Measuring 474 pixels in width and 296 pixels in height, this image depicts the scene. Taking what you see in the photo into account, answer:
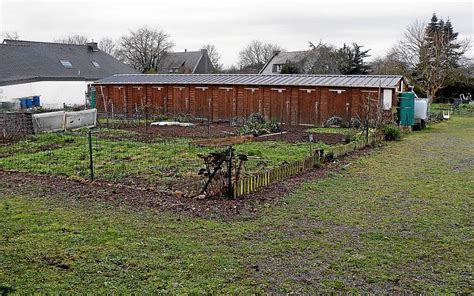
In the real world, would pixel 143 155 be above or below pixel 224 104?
below

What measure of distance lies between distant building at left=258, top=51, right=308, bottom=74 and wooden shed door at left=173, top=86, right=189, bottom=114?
24488 millimetres

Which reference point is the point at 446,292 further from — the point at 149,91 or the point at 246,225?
the point at 149,91

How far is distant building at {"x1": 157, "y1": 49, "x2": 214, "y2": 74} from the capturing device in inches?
2441

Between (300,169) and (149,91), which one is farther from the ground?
(149,91)

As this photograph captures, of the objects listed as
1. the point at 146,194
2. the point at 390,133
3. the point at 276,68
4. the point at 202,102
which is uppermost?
the point at 276,68

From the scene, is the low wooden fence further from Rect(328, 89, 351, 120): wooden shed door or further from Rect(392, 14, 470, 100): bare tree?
Rect(392, 14, 470, 100): bare tree

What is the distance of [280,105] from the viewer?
26.5 m

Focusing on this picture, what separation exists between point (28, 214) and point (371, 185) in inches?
270

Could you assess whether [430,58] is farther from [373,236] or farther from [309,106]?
[373,236]

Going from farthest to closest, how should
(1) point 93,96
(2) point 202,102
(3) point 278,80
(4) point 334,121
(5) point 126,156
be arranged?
(1) point 93,96 < (2) point 202,102 < (3) point 278,80 < (4) point 334,121 < (5) point 126,156

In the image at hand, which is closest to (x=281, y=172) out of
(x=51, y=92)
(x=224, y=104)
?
(x=224, y=104)

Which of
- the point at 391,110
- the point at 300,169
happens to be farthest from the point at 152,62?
the point at 300,169

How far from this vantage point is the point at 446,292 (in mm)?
4672

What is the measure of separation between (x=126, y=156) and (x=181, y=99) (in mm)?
16923
